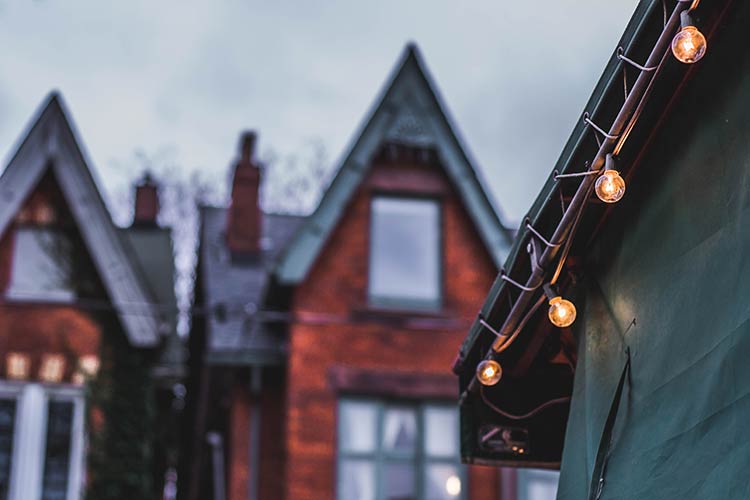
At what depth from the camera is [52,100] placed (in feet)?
59.6

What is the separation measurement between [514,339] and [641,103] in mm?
2640

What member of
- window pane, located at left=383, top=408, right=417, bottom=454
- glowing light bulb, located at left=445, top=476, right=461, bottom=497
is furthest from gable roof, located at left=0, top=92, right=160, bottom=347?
glowing light bulb, located at left=445, top=476, right=461, bottom=497

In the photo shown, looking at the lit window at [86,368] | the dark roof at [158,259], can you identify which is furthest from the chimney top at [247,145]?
the lit window at [86,368]

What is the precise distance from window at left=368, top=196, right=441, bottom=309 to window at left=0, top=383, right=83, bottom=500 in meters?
4.37

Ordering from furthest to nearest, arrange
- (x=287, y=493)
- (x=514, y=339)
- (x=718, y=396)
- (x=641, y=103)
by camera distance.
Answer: (x=287, y=493), (x=514, y=339), (x=641, y=103), (x=718, y=396)

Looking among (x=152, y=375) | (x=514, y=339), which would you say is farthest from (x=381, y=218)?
(x=514, y=339)

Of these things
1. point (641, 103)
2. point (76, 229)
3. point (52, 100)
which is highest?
point (52, 100)

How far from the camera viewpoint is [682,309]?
215 inches

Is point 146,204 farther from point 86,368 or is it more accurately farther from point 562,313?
point 562,313

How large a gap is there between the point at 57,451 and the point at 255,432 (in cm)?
264

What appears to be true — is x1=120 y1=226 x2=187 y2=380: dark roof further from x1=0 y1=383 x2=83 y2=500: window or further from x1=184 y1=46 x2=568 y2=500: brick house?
x1=0 y1=383 x2=83 y2=500: window

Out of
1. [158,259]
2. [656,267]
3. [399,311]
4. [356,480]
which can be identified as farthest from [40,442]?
[656,267]

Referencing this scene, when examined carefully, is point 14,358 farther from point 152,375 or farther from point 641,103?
point 641,103

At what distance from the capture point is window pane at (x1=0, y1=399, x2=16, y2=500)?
55.5 feet
